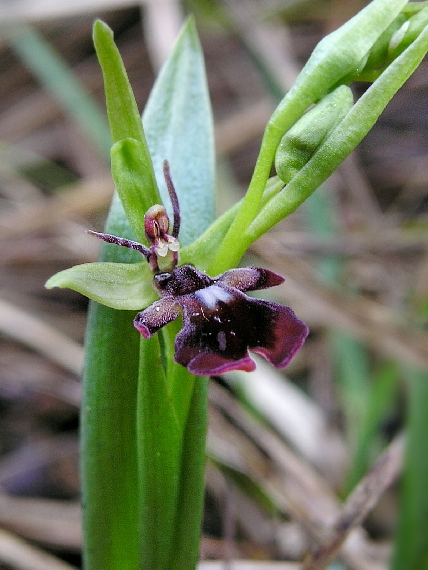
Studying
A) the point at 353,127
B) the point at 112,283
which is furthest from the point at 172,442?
the point at 353,127

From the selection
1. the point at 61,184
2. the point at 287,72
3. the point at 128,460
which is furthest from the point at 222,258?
the point at 61,184

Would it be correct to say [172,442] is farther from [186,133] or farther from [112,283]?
[186,133]

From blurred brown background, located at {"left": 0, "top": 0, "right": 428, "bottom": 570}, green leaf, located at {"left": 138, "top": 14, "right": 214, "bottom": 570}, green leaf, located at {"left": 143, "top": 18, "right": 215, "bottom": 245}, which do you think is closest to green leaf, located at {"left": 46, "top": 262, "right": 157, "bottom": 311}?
green leaf, located at {"left": 138, "top": 14, "right": 214, "bottom": 570}

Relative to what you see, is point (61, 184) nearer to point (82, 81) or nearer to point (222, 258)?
point (82, 81)

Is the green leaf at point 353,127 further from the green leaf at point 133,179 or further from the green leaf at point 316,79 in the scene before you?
the green leaf at point 133,179

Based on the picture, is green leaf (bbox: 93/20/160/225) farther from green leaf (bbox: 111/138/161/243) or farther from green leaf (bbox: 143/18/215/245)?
green leaf (bbox: 143/18/215/245)
